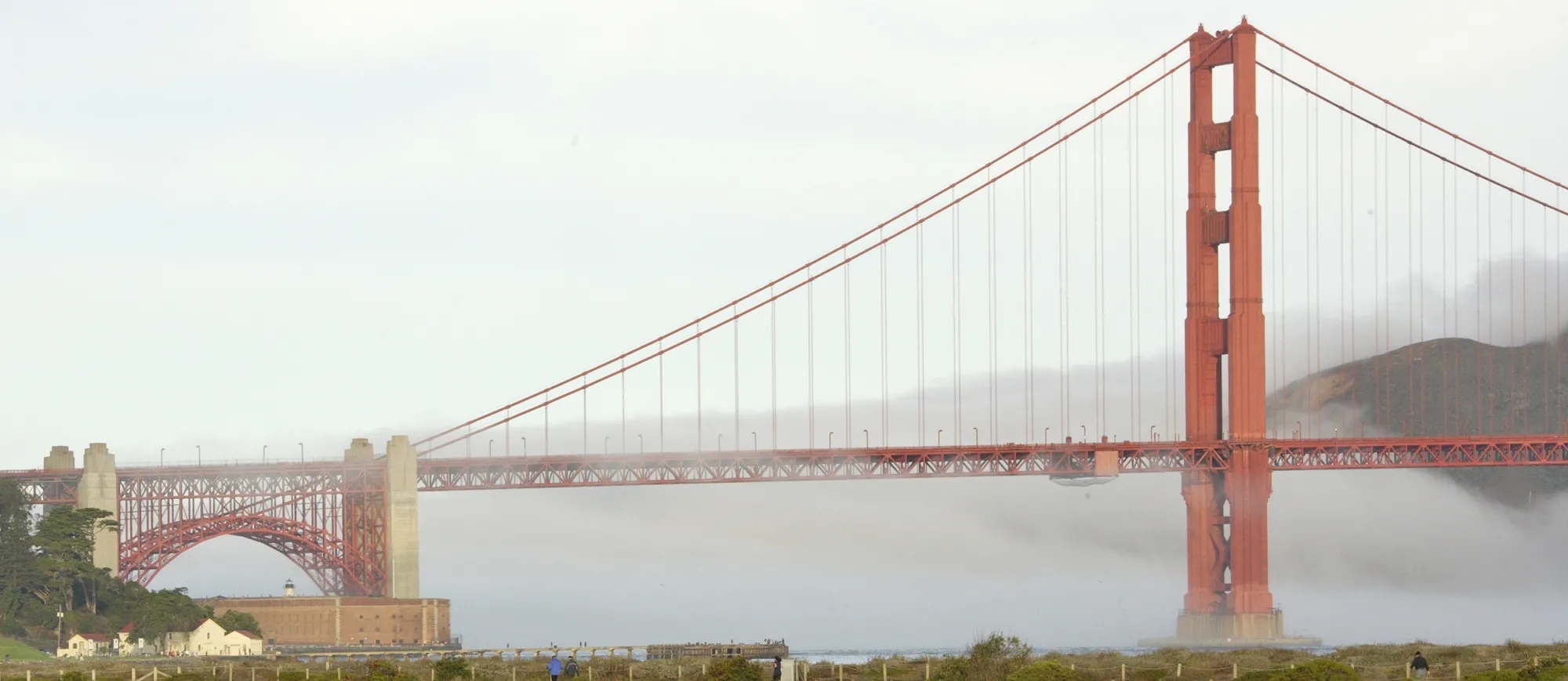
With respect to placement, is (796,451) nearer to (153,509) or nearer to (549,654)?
(549,654)

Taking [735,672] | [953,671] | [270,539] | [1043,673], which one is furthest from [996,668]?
[270,539]

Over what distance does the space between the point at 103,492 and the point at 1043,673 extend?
100472 millimetres

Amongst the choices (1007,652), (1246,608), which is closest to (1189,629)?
(1246,608)

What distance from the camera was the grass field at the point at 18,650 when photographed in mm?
131875

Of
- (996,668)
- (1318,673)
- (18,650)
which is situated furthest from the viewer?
(18,650)

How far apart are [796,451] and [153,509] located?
52.0m

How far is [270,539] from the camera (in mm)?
167500

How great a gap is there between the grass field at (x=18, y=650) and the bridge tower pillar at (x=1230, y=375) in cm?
6763

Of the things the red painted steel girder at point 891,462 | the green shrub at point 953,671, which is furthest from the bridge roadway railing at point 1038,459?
the green shrub at point 953,671

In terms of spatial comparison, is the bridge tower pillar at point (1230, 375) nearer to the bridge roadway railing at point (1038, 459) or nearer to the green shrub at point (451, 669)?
the bridge roadway railing at point (1038, 459)

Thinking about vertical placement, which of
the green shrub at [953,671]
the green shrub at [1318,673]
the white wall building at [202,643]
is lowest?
the white wall building at [202,643]

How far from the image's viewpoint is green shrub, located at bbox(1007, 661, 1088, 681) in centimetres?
8050

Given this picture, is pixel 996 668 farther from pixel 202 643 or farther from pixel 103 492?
pixel 103 492

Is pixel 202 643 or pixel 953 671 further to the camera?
pixel 202 643
